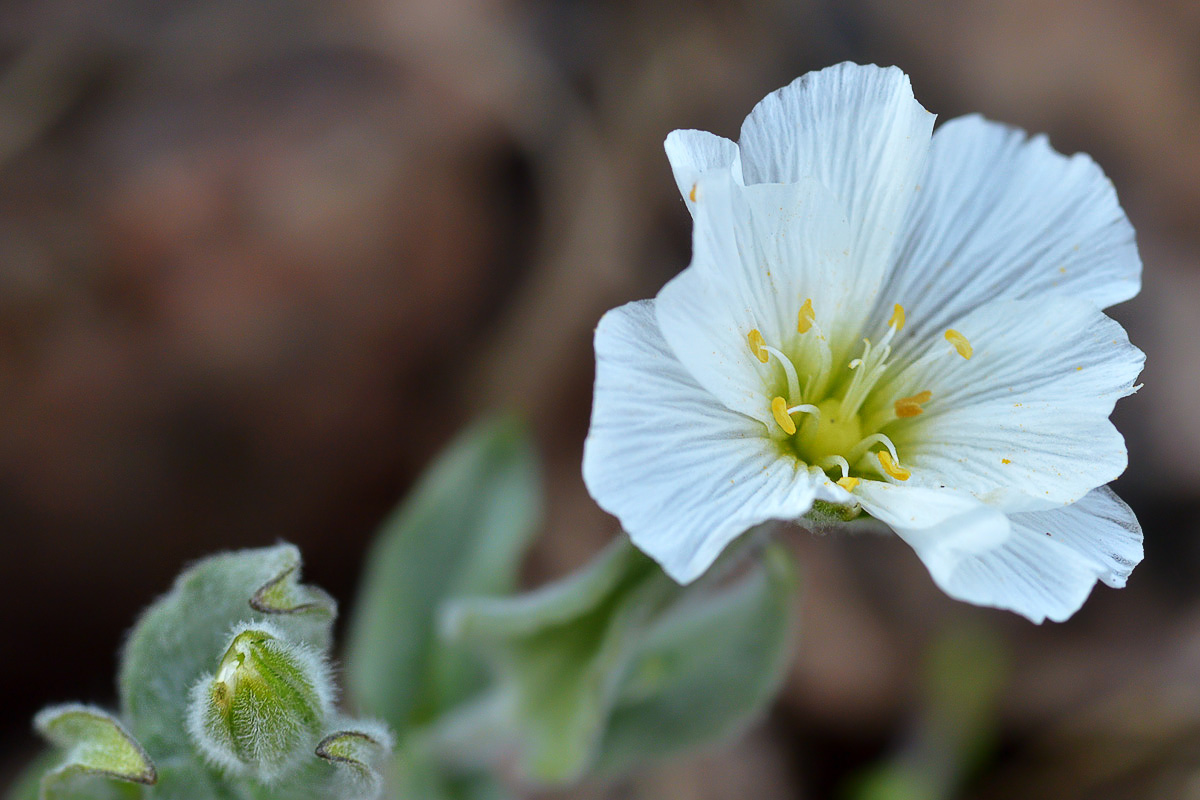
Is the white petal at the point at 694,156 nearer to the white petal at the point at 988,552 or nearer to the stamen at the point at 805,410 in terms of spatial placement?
the stamen at the point at 805,410

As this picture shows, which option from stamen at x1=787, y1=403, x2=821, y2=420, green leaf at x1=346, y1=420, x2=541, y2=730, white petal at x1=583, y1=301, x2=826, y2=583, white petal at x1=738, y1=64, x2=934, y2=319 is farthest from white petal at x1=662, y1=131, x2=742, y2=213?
green leaf at x1=346, y1=420, x2=541, y2=730

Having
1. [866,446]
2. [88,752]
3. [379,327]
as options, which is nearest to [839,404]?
[866,446]

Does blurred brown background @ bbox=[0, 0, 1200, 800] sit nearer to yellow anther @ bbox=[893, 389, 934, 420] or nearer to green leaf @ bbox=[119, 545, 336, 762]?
green leaf @ bbox=[119, 545, 336, 762]

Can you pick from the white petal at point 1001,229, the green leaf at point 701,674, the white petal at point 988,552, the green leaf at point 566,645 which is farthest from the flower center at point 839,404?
the green leaf at point 701,674

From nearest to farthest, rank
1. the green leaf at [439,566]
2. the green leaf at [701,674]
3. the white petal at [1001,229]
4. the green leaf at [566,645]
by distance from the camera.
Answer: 1. the white petal at [1001,229]
2. the green leaf at [566,645]
3. the green leaf at [701,674]
4. the green leaf at [439,566]

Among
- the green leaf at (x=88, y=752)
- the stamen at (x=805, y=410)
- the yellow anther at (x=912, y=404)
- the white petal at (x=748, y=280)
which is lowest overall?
the green leaf at (x=88, y=752)

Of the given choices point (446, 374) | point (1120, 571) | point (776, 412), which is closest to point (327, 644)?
point (776, 412)

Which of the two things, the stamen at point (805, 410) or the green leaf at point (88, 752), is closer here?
the green leaf at point (88, 752)

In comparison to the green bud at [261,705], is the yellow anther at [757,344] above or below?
above

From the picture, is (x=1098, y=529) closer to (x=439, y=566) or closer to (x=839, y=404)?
(x=839, y=404)
